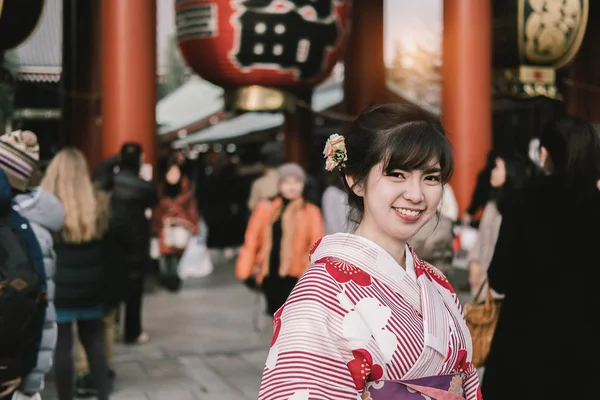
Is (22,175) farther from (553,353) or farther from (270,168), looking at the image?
(270,168)

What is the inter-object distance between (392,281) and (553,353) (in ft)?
5.13

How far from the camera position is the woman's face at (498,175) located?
672 centimetres

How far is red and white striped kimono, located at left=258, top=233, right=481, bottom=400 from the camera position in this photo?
1839 mm

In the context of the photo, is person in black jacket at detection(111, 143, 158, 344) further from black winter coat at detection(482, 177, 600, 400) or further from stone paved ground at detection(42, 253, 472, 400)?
black winter coat at detection(482, 177, 600, 400)

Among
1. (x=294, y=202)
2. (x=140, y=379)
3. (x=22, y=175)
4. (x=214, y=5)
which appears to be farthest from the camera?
(x=214, y=5)

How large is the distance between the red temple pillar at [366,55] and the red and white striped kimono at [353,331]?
11382mm

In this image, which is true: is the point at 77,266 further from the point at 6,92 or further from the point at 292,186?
the point at 6,92

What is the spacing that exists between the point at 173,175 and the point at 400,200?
795 cm

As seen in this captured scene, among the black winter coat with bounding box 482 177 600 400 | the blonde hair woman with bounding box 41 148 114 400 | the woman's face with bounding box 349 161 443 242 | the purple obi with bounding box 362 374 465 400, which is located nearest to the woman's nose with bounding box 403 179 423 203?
the woman's face with bounding box 349 161 443 242

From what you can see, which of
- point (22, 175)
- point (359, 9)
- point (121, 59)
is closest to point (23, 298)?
point (22, 175)

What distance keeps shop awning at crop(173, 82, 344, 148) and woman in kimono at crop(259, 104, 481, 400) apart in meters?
14.9

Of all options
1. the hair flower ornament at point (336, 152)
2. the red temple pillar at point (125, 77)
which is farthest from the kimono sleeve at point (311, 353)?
the red temple pillar at point (125, 77)

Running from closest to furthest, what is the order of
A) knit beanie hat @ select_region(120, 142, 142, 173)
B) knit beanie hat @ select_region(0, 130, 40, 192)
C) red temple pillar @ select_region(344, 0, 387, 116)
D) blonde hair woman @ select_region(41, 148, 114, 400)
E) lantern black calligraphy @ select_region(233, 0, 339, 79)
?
knit beanie hat @ select_region(0, 130, 40, 192) < blonde hair woman @ select_region(41, 148, 114, 400) < knit beanie hat @ select_region(120, 142, 142, 173) < lantern black calligraphy @ select_region(233, 0, 339, 79) < red temple pillar @ select_region(344, 0, 387, 116)

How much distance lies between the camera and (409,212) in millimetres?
2029
